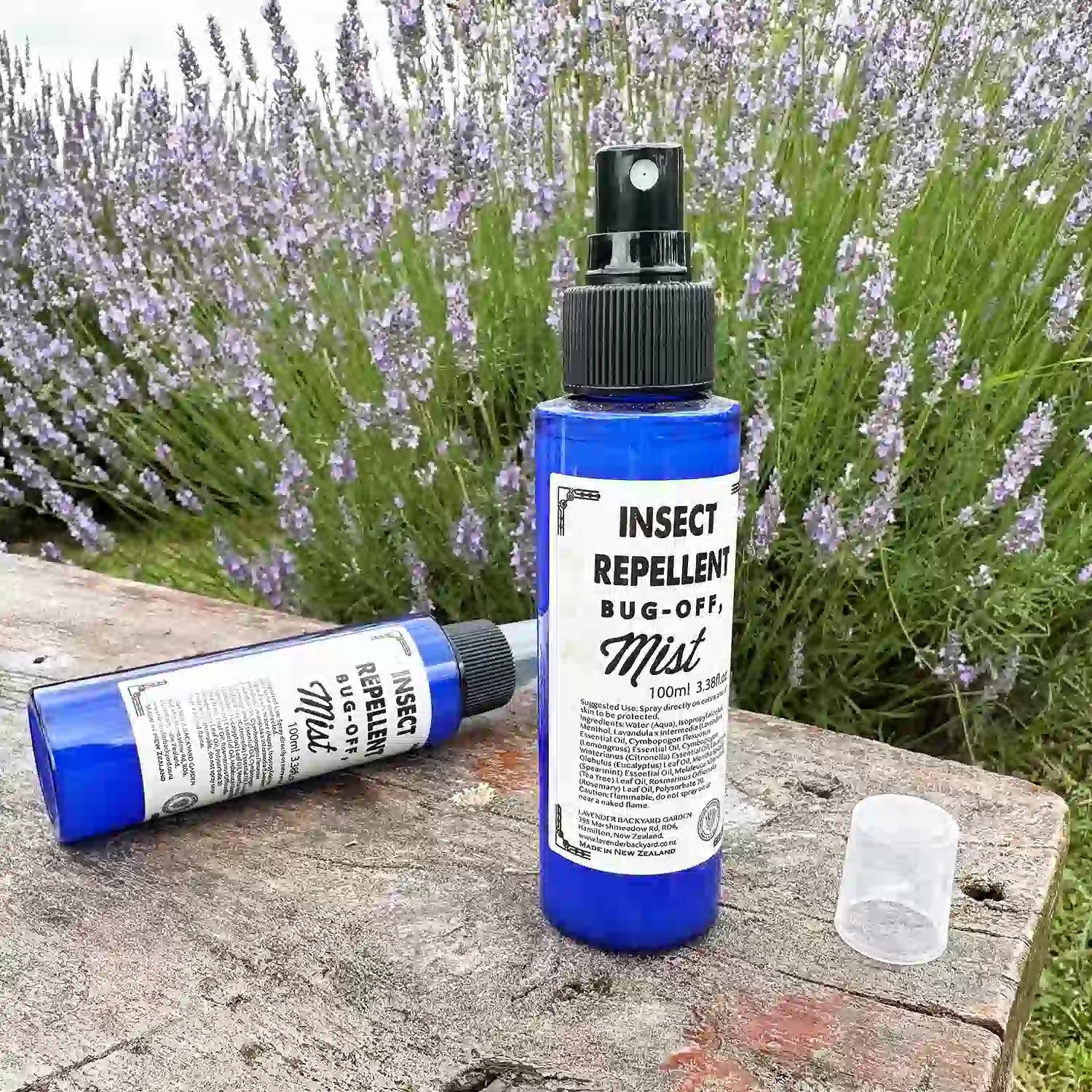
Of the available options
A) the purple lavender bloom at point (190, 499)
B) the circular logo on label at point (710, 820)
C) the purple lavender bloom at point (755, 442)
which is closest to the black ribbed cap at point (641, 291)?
the circular logo on label at point (710, 820)

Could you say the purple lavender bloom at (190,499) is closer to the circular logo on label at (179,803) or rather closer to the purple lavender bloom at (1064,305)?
the circular logo on label at (179,803)

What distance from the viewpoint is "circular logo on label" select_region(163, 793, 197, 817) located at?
82cm

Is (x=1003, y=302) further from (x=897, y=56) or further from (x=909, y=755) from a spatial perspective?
(x=909, y=755)

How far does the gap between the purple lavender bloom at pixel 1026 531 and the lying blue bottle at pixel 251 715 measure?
63 centimetres

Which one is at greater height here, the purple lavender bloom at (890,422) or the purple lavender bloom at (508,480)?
the purple lavender bloom at (890,422)

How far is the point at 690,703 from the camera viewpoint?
69cm

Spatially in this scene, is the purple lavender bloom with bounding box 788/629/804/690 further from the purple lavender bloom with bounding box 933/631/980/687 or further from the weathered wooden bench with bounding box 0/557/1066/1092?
the weathered wooden bench with bounding box 0/557/1066/1092

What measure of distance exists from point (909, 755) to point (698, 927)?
0.35m

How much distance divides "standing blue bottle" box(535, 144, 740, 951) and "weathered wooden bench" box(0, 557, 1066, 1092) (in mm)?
54

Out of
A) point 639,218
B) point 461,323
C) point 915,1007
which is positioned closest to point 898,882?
point 915,1007

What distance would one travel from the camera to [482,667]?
95 cm

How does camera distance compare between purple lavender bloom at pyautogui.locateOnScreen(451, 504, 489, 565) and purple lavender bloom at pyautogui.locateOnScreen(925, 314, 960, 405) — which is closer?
purple lavender bloom at pyautogui.locateOnScreen(925, 314, 960, 405)

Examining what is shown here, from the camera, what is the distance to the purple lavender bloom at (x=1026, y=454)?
1.21m

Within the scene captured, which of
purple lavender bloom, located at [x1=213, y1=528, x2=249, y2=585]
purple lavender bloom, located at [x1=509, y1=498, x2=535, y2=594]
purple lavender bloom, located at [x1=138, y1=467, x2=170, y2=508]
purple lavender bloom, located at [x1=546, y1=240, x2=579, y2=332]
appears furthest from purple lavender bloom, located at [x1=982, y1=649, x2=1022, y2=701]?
purple lavender bloom, located at [x1=138, y1=467, x2=170, y2=508]
